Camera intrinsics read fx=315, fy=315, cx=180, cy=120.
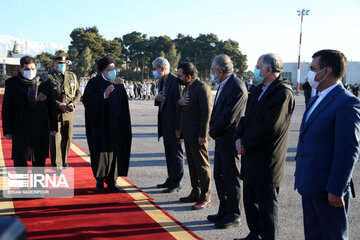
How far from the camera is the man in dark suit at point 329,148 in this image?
7.22 ft

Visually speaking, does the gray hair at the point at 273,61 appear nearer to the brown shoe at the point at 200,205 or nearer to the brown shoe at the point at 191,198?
the brown shoe at the point at 200,205

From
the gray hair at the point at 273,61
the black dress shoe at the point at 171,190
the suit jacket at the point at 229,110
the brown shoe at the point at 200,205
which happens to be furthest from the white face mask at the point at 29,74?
the gray hair at the point at 273,61

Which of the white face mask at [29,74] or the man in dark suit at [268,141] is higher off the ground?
the white face mask at [29,74]

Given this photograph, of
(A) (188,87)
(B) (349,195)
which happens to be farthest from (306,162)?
(A) (188,87)

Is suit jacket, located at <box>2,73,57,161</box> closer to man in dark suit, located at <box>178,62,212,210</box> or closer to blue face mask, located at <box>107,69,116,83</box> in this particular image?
blue face mask, located at <box>107,69,116,83</box>

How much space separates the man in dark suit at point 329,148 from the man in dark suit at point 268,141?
0.34m

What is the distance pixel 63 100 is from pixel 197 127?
2742 mm

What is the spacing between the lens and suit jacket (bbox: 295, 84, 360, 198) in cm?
219

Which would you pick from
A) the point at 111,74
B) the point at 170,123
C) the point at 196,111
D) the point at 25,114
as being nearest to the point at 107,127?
the point at 111,74

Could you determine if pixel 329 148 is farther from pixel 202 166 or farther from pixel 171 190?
pixel 171 190

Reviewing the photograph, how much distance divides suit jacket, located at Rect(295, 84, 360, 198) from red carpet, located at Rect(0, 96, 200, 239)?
1492mm

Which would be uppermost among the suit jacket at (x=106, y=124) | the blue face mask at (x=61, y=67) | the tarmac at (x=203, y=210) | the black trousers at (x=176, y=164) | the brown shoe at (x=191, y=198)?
the blue face mask at (x=61, y=67)

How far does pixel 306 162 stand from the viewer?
245 centimetres

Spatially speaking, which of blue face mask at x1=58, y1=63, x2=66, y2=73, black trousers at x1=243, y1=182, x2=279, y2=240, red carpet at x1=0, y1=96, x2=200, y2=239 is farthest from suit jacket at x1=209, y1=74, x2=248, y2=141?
blue face mask at x1=58, y1=63, x2=66, y2=73
